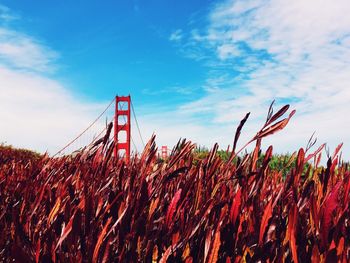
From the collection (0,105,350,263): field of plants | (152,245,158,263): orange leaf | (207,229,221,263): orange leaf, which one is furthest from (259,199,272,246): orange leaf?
(152,245,158,263): orange leaf

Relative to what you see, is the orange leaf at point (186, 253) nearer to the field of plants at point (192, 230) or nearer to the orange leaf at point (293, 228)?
the field of plants at point (192, 230)

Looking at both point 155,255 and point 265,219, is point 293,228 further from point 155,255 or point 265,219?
point 155,255

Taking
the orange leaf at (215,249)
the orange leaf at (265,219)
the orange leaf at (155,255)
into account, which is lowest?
the orange leaf at (155,255)

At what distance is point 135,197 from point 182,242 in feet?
0.73

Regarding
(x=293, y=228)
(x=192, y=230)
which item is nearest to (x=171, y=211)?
(x=192, y=230)

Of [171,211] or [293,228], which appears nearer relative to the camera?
[293,228]

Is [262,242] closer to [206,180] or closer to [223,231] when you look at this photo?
[223,231]

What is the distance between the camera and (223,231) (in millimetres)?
1270

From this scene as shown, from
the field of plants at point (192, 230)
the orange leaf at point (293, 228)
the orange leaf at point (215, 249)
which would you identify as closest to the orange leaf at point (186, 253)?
the field of plants at point (192, 230)

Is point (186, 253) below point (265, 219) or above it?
below

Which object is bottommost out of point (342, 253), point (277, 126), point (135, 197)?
A: point (342, 253)

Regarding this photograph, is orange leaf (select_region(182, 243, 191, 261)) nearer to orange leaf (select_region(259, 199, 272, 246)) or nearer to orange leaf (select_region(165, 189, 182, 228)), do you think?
orange leaf (select_region(165, 189, 182, 228))

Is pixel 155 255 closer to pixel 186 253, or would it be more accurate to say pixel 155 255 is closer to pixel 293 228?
pixel 186 253

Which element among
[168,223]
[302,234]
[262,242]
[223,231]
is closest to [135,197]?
[168,223]
